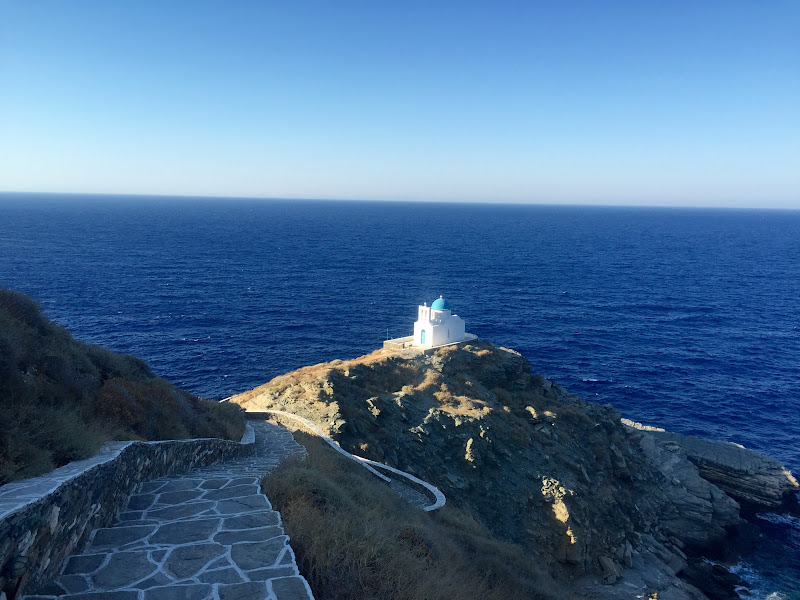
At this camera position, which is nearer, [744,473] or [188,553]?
[188,553]

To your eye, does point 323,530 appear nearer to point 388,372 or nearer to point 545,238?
point 388,372

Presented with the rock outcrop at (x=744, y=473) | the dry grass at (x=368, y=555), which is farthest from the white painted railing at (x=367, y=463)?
the rock outcrop at (x=744, y=473)

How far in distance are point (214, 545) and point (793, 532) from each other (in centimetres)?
3932

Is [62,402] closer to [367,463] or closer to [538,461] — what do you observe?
[367,463]

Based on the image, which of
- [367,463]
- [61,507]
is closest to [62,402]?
[61,507]

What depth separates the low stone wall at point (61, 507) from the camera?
5.32m

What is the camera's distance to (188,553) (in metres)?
7.00

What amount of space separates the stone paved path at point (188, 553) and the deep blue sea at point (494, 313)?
101ft

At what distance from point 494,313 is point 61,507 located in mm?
68295

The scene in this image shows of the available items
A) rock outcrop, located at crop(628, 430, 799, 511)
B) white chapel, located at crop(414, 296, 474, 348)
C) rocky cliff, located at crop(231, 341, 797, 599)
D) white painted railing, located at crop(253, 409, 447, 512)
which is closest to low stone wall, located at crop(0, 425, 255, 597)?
white painted railing, located at crop(253, 409, 447, 512)

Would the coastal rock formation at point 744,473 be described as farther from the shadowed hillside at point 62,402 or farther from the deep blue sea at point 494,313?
the shadowed hillside at point 62,402

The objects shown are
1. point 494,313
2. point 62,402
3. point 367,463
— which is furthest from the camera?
point 494,313

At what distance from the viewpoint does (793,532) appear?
33438mm

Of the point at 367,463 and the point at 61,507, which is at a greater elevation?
the point at 61,507
